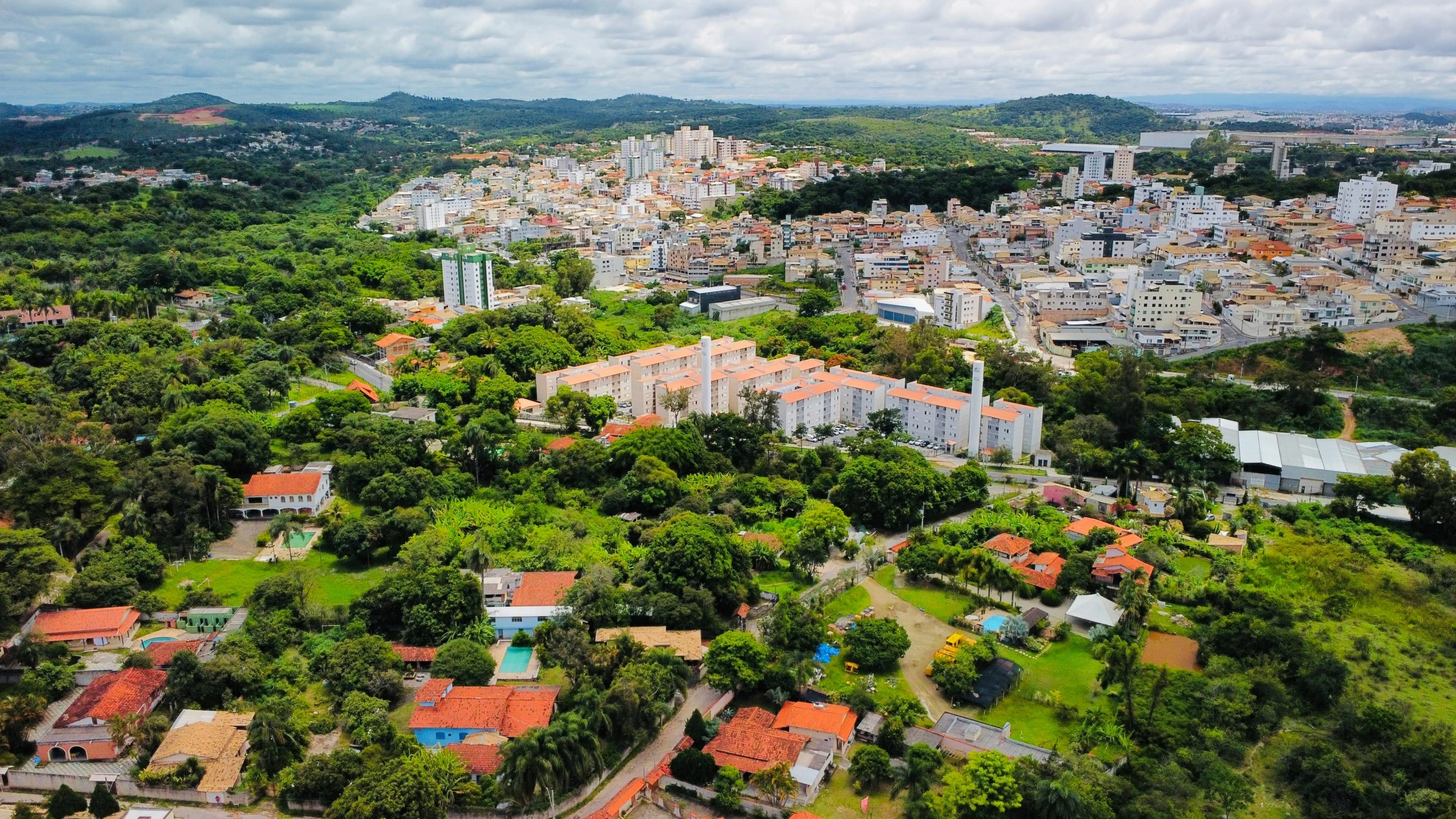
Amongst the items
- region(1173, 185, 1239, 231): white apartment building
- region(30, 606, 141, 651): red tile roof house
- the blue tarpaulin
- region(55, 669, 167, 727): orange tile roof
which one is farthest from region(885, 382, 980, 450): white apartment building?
region(1173, 185, 1239, 231): white apartment building

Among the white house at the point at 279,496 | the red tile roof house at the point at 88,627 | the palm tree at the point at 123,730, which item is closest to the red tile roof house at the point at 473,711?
the palm tree at the point at 123,730

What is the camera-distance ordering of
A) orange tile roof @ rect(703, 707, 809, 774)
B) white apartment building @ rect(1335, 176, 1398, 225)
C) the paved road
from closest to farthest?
the paved road → orange tile roof @ rect(703, 707, 809, 774) → white apartment building @ rect(1335, 176, 1398, 225)

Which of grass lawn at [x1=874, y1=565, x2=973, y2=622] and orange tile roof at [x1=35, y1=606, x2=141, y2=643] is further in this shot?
grass lawn at [x1=874, y1=565, x2=973, y2=622]

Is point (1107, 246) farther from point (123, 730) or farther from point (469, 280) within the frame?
point (123, 730)

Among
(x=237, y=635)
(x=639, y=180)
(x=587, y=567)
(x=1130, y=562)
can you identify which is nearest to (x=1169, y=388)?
(x=1130, y=562)

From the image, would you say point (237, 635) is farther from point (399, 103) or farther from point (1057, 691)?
point (399, 103)

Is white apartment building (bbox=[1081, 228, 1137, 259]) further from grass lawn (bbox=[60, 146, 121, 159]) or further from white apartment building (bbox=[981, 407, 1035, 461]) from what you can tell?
grass lawn (bbox=[60, 146, 121, 159])
